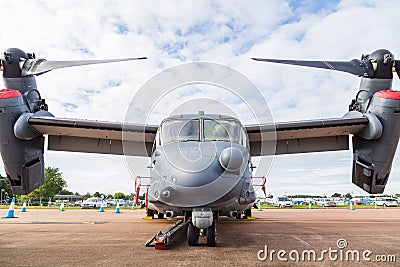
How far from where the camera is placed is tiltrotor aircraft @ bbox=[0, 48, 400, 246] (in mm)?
6273

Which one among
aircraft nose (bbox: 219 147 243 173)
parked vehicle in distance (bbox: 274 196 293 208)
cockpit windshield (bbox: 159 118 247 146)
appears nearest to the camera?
aircraft nose (bbox: 219 147 243 173)

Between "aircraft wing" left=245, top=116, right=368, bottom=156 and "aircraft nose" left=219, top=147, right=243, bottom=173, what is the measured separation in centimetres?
496

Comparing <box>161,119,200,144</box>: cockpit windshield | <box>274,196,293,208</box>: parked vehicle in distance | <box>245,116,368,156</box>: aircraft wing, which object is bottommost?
<box>274,196,293,208</box>: parked vehicle in distance

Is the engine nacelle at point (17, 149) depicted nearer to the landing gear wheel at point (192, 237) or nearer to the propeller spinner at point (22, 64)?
the propeller spinner at point (22, 64)

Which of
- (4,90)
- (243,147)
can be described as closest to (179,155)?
(243,147)

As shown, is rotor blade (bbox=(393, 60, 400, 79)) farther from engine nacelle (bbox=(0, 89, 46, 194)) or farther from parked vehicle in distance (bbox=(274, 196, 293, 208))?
parked vehicle in distance (bbox=(274, 196, 293, 208))

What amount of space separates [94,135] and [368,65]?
9084mm

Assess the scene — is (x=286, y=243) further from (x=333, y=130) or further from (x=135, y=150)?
(x=135, y=150)

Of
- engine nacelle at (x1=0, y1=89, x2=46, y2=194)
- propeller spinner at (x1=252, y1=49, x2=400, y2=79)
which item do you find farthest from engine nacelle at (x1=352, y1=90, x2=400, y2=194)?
engine nacelle at (x1=0, y1=89, x2=46, y2=194)

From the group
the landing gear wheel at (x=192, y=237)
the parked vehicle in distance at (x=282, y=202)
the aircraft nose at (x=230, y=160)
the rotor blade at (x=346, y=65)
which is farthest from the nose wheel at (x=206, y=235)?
the parked vehicle in distance at (x=282, y=202)

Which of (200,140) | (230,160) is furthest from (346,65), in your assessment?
(230,160)

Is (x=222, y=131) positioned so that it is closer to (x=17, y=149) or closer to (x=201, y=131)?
(x=201, y=131)

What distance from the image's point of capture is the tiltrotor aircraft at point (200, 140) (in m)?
6.27

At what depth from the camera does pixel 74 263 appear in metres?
4.99
